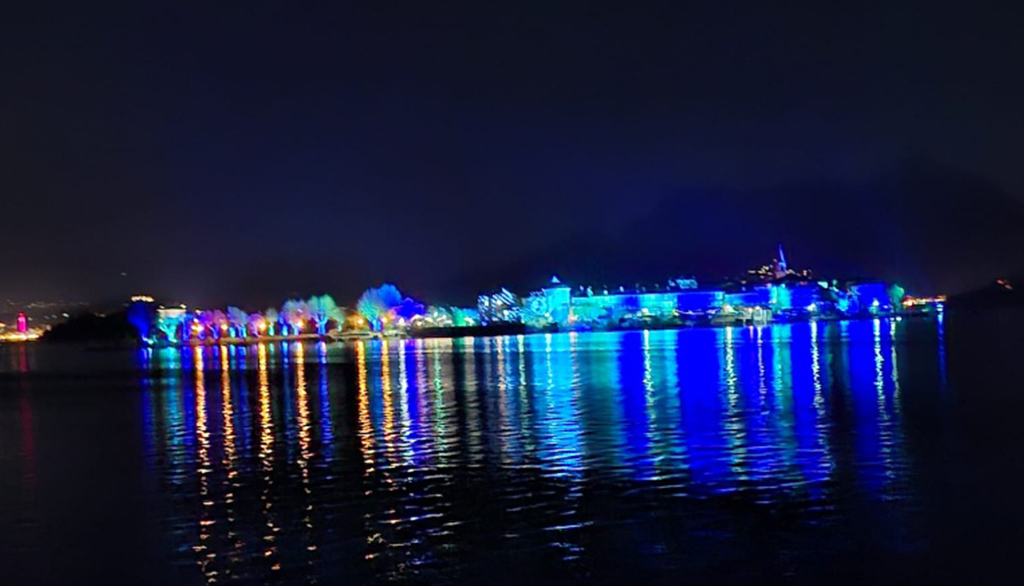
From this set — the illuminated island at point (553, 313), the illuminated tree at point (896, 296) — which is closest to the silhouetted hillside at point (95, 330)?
the illuminated island at point (553, 313)

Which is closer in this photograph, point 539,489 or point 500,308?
point 539,489

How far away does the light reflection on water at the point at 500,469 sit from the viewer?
10828 mm

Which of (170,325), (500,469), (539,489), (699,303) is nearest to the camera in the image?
(539,489)

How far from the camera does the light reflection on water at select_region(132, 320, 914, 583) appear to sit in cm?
1083

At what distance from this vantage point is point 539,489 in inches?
541

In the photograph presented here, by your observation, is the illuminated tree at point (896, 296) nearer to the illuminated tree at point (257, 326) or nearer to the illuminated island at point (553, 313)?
the illuminated island at point (553, 313)

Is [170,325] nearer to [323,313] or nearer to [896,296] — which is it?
[323,313]

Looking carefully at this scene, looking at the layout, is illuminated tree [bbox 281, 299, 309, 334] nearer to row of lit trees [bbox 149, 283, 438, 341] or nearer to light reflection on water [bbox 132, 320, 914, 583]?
row of lit trees [bbox 149, 283, 438, 341]

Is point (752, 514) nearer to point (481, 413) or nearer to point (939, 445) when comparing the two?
point (939, 445)

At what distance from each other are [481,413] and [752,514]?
1321 cm

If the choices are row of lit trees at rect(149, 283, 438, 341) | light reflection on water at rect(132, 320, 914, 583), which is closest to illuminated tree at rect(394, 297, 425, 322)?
row of lit trees at rect(149, 283, 438, 341)

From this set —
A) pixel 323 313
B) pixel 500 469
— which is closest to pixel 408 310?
pixel 323 313

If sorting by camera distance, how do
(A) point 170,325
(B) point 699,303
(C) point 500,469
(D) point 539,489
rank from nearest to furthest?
(D) point 539,489 < (C) point 500,469 < (A) point 170,325 < (B) point 699,303

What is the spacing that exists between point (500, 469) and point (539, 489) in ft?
6.40
